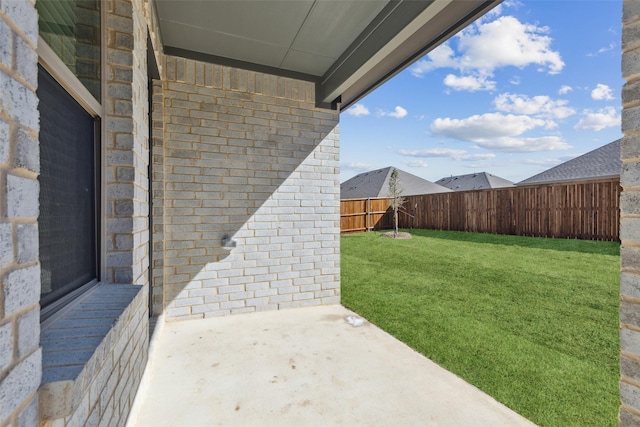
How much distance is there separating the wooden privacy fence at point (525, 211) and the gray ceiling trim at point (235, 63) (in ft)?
27.0

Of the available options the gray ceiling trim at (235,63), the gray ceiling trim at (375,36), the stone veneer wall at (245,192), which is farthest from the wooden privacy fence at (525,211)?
the gray ceiling trim at (235,63)

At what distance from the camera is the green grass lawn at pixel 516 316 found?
2.07 meters

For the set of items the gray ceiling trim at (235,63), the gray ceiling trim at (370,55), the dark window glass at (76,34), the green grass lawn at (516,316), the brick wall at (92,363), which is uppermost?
the gray ceiling trim at (235,63)

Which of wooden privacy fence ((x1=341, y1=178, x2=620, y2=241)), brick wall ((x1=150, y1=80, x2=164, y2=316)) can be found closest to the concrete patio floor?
brick wall ((x1=150, y1=80, x2=164, y2=316))

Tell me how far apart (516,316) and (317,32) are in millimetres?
3936

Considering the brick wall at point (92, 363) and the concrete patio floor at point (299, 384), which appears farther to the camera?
the concrete patio floor at point (299, 384)

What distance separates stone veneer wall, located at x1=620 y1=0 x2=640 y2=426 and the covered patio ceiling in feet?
4.45

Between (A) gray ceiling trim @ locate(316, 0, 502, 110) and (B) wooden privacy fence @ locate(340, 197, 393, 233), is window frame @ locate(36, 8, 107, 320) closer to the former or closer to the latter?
(A) gray ceiling trim @ locate(316, 0, 502, 110)

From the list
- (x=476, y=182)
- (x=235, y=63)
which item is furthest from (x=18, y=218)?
(x=476, y=182)

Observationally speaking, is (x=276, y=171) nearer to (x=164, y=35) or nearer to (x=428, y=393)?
(x=164, y=35)

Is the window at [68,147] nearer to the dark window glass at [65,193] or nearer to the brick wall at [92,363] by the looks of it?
the dark window glass at [65,193]

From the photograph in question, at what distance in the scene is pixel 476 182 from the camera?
18719mm

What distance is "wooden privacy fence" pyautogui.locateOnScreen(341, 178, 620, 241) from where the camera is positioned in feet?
24.7

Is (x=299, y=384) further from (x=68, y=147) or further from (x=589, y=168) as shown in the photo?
(x=589, y=168)
